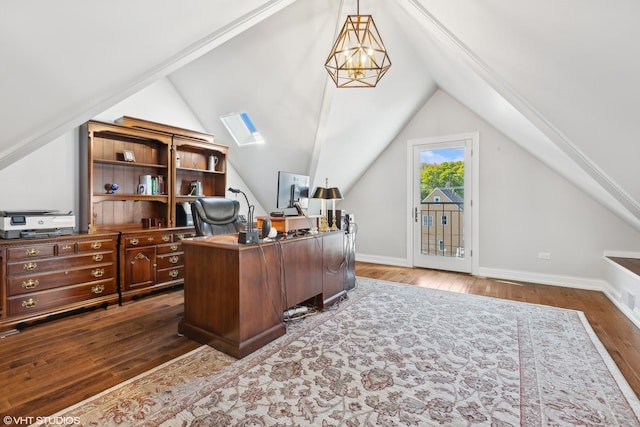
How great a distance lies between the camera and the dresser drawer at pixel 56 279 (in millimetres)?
2488

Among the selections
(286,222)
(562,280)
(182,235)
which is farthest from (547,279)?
(182,235)

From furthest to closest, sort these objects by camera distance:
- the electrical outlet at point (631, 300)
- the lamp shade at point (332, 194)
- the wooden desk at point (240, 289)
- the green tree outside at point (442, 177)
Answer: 1. the green tree outside at point (442, 177)
2. the lamp shade at point (332, 194)
3. the electrical outlet at point (631, 300)
4. the wooden desk at point (240, 289)

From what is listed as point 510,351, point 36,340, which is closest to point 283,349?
point 510,351

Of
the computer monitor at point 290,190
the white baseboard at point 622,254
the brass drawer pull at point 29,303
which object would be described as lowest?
the brass drawer pull at point 29,303

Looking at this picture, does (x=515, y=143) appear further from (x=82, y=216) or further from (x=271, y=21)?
(x=82, y=216)

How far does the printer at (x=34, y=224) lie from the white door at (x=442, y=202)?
4.55m

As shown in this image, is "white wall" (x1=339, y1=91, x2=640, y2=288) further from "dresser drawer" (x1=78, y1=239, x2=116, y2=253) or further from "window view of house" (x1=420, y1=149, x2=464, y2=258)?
"dresser drawer" (x1=78, y1=239, x2=116, y2=253)

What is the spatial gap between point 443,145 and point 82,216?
16.2 ft

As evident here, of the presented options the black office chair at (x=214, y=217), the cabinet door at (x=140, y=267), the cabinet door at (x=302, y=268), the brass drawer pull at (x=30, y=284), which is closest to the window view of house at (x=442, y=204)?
the cabinet door at (x=302, y=268)

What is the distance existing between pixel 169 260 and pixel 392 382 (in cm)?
290

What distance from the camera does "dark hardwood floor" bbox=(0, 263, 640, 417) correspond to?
1700 millimetres

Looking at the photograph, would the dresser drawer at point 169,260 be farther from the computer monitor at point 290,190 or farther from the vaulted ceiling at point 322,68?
the computer monitor at point 290,190

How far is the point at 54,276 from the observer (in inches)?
106

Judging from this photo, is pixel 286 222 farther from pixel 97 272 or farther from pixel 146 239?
pixel 97 272
